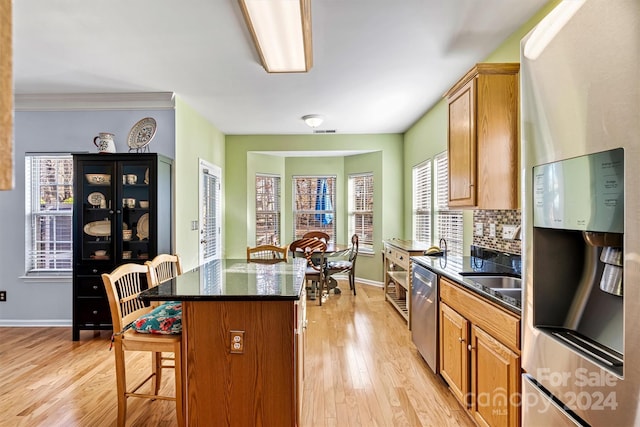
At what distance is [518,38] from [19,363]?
478 cm

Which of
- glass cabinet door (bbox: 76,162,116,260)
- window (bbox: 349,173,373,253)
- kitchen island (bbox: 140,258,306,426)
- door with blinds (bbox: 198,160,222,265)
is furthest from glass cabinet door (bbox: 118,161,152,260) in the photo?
window (bbox: 349,173,373,253)

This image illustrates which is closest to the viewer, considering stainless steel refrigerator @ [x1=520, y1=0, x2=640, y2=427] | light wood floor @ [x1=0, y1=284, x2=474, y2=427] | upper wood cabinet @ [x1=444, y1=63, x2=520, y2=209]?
stainless steel refrigerator @ [x1=520, y1=0, x2=640, y2=427]

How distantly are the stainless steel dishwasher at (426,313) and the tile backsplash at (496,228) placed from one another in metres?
0.62

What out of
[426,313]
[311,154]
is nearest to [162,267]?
[426,313]

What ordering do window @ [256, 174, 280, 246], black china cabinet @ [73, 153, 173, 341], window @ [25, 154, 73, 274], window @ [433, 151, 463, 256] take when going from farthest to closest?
window @ [256, 174, 280, 246], window @ [25, 154, 73, 274], window @ [433, 151, 463, 256], black china cabinet @ [73, 153, 173, 341]

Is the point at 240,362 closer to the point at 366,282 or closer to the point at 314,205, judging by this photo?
the point at 366,282

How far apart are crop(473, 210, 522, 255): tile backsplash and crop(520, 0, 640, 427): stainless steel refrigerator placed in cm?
127

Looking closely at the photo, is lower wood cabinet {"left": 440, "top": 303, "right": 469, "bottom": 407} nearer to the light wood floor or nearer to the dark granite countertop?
the light wood floor

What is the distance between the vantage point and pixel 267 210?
6242 mm

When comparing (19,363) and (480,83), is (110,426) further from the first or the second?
(480,83)

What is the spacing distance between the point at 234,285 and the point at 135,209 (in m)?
2.23

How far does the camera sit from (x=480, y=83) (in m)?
2.29

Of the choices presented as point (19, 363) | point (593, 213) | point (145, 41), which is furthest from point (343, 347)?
point (145, 41)

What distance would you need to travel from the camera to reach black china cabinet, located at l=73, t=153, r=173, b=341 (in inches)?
134
